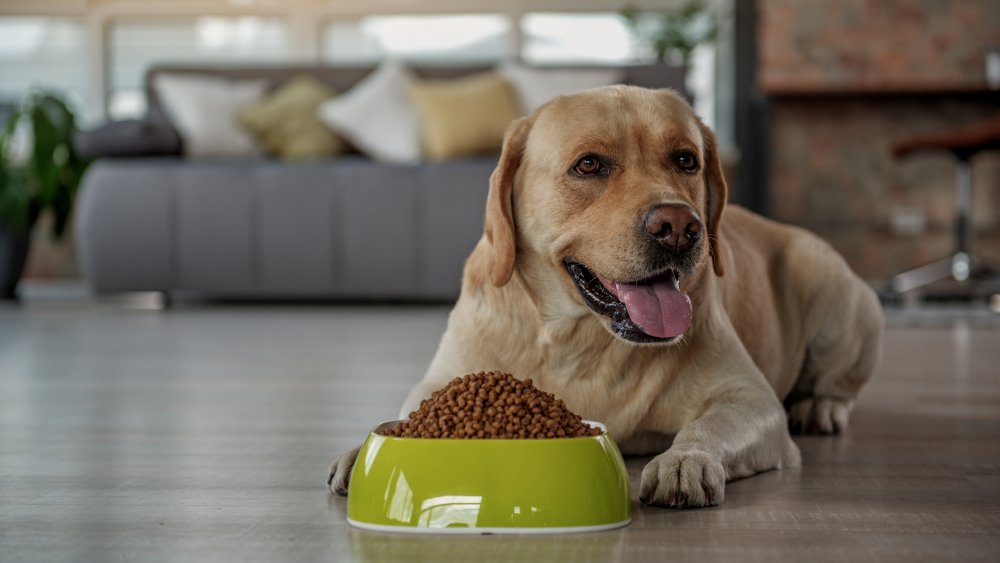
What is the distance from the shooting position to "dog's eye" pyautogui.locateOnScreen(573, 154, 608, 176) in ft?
5.40

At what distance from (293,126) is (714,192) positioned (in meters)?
4.53

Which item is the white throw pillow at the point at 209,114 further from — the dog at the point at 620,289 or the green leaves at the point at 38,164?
the dog at the point at 620,289

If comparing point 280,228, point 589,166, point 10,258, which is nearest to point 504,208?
point 589,166

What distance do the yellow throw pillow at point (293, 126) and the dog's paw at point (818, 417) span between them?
13.8 feet

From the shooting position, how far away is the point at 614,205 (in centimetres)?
158

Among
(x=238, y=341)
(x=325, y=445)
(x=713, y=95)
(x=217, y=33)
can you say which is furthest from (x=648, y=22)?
(x=325, y=445)

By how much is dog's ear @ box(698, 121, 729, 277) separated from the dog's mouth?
0.20 metres

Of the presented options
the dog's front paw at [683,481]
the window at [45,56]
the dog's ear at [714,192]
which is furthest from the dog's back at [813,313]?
the window at [45,56]

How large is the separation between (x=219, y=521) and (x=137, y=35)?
7.46 metres

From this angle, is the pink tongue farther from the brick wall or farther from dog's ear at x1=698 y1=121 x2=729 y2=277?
the brick wall

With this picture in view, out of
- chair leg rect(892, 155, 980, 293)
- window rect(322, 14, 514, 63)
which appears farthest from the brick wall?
window rect(322, 14, 514, 63)

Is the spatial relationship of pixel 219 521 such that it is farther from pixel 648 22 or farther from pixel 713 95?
pixel 713 95

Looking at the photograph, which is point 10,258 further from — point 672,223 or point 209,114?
point 672,223

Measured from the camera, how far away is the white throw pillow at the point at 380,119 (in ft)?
19.5
